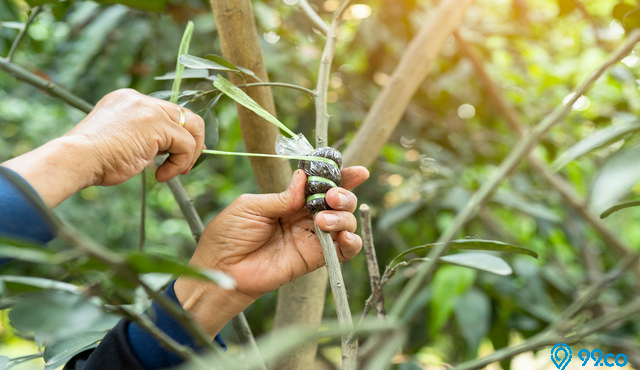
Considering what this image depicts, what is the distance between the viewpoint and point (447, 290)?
2.86 ft

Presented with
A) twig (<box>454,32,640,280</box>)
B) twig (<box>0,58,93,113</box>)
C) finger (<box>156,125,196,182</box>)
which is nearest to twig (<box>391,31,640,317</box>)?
finger (<box>156,125,196,182</box>)

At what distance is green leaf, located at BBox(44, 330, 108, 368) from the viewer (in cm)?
44

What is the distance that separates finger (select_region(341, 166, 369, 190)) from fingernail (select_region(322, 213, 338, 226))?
0.07 metres

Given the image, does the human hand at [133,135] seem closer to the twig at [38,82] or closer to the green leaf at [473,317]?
the twig at [38,82]

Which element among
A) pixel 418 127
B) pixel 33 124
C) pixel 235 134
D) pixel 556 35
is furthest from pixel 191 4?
pixel 33 124

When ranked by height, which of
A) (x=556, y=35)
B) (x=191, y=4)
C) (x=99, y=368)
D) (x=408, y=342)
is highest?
(x=556, y=35)

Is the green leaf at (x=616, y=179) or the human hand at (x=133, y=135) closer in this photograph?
the green leaf at (x=616, y=179)

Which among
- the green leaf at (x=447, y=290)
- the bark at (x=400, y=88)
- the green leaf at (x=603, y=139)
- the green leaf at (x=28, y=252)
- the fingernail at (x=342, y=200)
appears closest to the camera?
the green leaf at (x=28, y=252)

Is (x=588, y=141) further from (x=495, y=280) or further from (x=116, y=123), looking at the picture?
(x=495, y=280)

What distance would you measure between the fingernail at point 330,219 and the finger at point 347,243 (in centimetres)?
5

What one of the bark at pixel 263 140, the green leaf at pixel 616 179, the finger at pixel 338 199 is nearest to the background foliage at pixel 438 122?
the bark at pixel 263 140

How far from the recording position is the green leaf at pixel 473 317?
2.89 feet

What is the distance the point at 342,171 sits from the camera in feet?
1.56

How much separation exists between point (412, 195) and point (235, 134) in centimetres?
40
